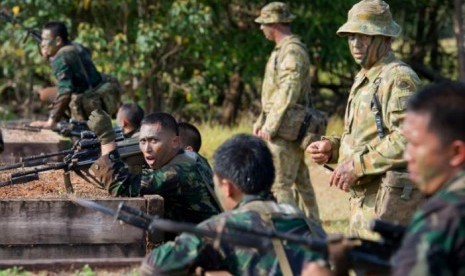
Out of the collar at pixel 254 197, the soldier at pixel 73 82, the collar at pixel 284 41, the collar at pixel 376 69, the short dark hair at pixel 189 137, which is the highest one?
the collar at pixel 376 69

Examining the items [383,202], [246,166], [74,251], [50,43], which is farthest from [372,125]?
[50,43]

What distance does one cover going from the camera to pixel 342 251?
447cm

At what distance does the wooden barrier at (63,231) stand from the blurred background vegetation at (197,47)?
946 centimetres

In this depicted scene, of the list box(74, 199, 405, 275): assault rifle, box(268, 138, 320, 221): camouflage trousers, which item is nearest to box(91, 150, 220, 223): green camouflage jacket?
box(74, 199, 405, 275): assault rifle

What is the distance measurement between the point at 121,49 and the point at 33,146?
5010mm

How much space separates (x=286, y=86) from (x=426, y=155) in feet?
25.0

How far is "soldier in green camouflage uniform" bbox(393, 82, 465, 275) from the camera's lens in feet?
13.0

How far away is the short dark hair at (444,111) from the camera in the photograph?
13.6ft

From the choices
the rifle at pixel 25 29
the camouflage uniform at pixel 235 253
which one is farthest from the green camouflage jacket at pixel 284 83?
the camouflage uniform at pixel 235 253

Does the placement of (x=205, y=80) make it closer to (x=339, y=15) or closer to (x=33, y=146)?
(x=339, y=15)

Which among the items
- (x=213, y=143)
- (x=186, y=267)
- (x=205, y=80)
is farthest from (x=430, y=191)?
(x=205, y=80)

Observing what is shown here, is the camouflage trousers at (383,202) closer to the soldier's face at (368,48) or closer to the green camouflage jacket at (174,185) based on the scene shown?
the soldier's face at (368,48)

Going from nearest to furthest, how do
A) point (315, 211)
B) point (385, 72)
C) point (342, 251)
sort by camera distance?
point (342, 251) → point (385, 72) → point (315, 211)

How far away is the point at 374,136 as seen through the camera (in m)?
7.39
